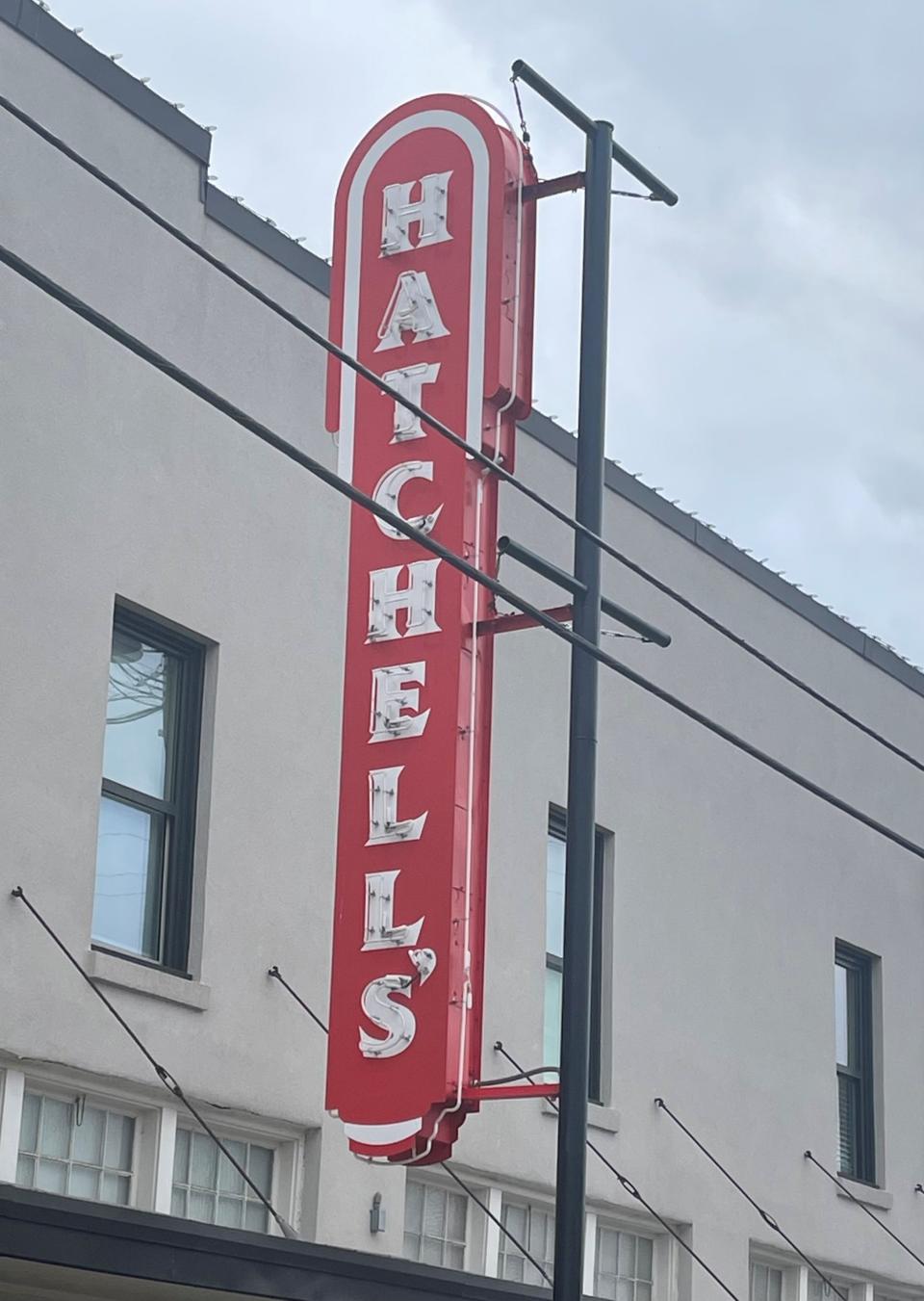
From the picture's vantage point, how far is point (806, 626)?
21219 mm

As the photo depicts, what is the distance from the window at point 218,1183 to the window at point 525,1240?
2.47 metres

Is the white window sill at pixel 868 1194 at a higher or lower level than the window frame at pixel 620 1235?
higher

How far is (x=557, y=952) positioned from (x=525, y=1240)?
7.00 feet

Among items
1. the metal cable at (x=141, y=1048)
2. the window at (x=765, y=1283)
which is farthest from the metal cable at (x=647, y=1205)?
the metal cable at (x=141, y=1048)

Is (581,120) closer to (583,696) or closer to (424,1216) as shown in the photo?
(583,696)

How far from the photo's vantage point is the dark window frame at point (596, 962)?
1641cm

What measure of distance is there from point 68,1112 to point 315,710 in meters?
3.21

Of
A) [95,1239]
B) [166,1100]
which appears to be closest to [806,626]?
[166,1100]

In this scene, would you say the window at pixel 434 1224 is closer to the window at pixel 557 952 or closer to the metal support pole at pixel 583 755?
the window at pixel 557 952

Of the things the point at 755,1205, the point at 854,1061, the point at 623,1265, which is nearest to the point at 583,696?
the point at 623,1265

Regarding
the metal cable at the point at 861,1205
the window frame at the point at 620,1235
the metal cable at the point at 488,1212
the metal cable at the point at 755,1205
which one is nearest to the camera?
the metal cable at the point at 488,1212

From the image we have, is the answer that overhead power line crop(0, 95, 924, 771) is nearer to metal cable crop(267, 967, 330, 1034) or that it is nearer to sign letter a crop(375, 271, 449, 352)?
sign letter a crop(375, 271, 449, 352)

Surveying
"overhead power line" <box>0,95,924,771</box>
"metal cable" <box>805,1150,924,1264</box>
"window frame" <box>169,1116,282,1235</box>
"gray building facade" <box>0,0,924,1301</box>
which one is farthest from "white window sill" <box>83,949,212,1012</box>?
"metal cable" <box>805,1150,924,1264</box>

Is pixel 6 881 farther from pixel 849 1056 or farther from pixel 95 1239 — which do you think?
pixel 849 1056
